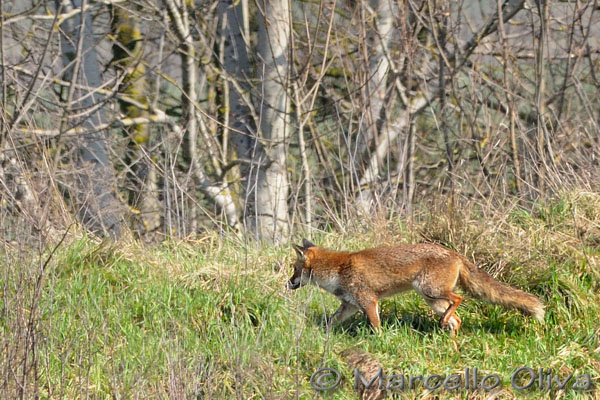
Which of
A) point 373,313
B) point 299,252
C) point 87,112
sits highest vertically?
point 87,112

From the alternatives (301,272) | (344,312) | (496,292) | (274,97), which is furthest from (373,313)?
(274,97)

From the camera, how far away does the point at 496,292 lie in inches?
224

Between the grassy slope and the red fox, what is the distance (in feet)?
0.60

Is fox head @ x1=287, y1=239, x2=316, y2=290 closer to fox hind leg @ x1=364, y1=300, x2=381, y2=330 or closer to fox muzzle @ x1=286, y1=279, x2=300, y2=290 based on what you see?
fox muzzle @ x1=286, y1=279, x2=300, y2=290

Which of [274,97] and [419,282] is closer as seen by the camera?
[419,282]

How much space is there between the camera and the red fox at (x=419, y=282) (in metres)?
5.64

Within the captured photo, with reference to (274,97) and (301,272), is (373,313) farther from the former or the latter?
(274,97)

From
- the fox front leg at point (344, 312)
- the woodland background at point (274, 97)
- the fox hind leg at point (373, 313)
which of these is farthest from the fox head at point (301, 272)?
the woodland background at point (274, 97)

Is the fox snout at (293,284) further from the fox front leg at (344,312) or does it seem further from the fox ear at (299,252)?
the fox front leg at (344,312)

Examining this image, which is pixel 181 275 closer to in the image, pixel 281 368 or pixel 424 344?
pixel 281 368

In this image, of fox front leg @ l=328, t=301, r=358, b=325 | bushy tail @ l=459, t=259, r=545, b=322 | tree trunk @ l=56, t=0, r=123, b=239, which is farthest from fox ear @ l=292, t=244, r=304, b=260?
tree trunk @ l=56, t=0, r=123, b=239

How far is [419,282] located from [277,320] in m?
1.10

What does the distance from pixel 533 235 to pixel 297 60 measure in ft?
24.2

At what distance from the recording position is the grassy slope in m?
5.14
